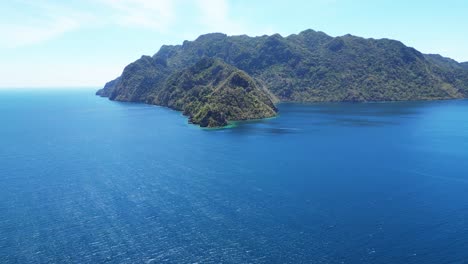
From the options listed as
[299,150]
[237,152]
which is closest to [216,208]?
[237,152]

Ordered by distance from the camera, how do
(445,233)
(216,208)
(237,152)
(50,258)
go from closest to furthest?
(50,258)
(445,233)
(216,208)
(237,152)

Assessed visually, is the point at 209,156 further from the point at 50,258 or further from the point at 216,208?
the point at 50,258

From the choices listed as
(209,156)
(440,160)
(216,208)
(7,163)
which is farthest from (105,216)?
(440,160)

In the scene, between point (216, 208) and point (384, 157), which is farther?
point (384, 157)

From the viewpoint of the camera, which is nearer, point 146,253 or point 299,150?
point 146,253

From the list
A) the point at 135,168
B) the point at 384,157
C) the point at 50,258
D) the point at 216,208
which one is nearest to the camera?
the point at 50,258

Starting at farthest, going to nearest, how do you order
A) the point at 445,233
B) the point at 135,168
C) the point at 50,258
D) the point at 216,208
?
the point at 135,168 < the point at 216,208 < the point at 445,233 < the point at 50,258

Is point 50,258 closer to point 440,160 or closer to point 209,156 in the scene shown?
point 209,156

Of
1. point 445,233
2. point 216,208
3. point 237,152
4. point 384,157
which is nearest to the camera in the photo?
point 445,233
